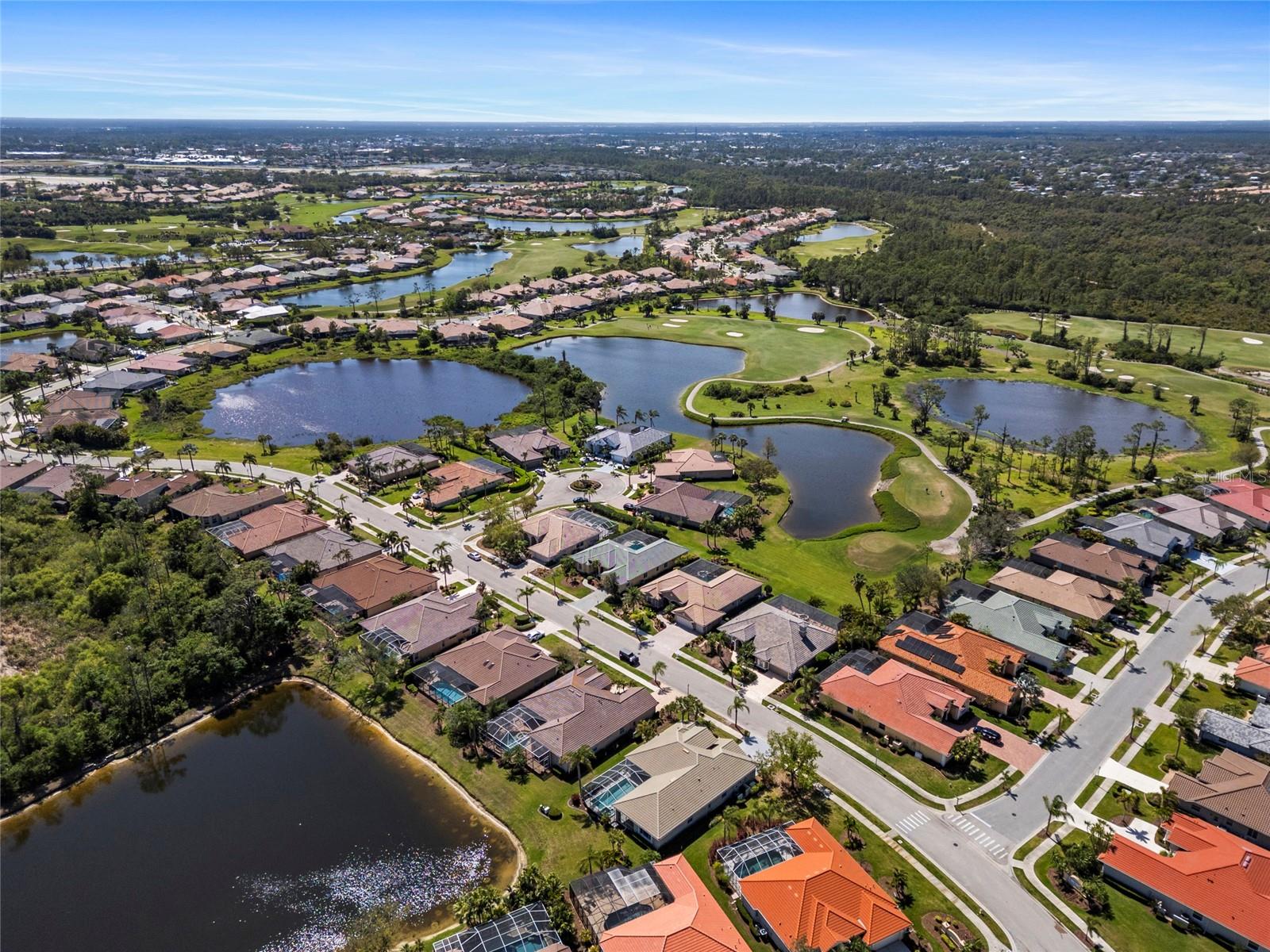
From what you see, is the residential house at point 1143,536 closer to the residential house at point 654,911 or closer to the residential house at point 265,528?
the residential house at point 654,911

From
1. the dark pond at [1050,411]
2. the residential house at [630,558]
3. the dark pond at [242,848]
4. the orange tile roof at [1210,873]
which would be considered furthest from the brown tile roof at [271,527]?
the dark pond at [1050,411]

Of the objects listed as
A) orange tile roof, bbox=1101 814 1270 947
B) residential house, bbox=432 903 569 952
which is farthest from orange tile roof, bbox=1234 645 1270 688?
residential house, bbox=432 903 569 952

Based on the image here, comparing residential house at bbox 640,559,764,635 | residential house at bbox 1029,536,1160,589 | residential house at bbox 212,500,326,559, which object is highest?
residential house at bbox 212,500,326,559

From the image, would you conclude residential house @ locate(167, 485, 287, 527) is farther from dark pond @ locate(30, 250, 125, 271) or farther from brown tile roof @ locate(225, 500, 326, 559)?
dark pond @ locate(30, 250, 125, 271)

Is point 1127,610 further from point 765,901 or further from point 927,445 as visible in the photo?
point 765,901

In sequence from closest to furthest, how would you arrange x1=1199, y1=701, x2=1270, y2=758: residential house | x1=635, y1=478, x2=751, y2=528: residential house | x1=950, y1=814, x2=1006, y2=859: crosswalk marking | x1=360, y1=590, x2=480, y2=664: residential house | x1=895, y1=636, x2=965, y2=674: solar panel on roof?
1. x1=950, y1=814, x2=1006, y2=859: crosswalk marking
2. x1=1199, y1=701, x2=1270, y2=758: residential house
3. x1=895, y1=636, x2=965, y2=674: solar panel on roof
4. x1=360, y1=590, x2=480, y2=664: residential house
5. x1=635, y1=478, x2=751, y2=528: residential house

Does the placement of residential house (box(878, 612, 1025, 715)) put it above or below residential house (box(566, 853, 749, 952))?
above

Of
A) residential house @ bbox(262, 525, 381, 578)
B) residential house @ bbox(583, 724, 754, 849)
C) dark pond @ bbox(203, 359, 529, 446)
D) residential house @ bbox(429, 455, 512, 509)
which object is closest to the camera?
residential house @ bbox(583, 724, 754, 849)

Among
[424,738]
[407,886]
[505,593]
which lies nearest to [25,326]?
[505,593]
